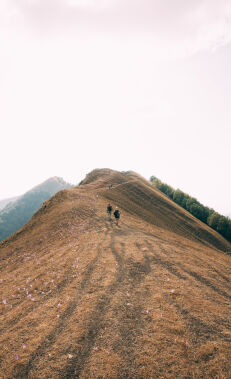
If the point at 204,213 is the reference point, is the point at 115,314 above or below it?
below

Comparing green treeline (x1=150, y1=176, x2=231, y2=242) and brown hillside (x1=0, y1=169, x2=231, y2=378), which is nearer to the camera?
brown hillside (x1=0, y1=169, x2=231, y2=378)

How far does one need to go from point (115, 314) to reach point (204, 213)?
10041 cm

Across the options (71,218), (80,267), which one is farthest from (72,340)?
(71,218)

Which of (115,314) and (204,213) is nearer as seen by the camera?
(115,314)

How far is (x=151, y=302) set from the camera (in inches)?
492

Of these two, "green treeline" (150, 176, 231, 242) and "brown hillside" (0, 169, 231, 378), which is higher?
"green treeline" (150, 176, 231, 242)

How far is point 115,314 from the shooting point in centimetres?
1157

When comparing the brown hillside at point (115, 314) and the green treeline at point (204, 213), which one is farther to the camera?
the green treeline at point (204, 213)

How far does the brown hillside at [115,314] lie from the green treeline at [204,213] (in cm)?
7309

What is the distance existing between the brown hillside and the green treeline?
7309 centimetres

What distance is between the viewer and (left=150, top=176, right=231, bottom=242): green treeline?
3199 inches

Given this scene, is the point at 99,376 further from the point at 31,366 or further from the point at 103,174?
the point at 103,174

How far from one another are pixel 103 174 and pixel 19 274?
7420 cm

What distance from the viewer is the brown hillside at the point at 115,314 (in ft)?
28.4
